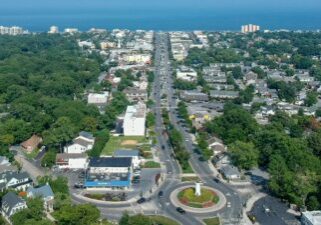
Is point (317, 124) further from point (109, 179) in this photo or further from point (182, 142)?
point (109, 179)

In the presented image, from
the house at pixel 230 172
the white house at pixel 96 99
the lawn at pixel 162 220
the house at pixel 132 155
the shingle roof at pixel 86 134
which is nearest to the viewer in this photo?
the lawn at pixel 162 220

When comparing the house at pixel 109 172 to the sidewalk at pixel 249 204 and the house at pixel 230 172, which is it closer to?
the house at pixel 230 172

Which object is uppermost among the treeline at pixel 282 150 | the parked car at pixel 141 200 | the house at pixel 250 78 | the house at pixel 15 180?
the house at pixel 250 78

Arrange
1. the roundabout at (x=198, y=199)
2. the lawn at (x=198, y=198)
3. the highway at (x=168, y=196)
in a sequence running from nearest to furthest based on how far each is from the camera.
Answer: the highway at (x=168, y=196) < the roundabout at (x=198, y=199) < the lawn at (x=198, y=198)

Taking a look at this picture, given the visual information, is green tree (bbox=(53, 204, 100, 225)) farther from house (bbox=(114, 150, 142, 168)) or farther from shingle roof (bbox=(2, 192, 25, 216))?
house (bbox=(114, 150, 142, 168))

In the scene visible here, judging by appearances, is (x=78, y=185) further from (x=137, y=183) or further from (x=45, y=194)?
(x=137, y=183)

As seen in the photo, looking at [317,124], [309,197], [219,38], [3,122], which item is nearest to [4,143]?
[3,122]

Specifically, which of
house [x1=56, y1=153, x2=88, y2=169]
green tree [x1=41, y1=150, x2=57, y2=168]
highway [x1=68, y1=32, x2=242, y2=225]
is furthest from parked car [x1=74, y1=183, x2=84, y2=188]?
green tree [x1=41, y1=150, x2=57, y2=168]

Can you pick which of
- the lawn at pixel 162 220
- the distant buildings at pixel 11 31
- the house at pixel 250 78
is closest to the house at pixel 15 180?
the lawn at pixel 162 220
